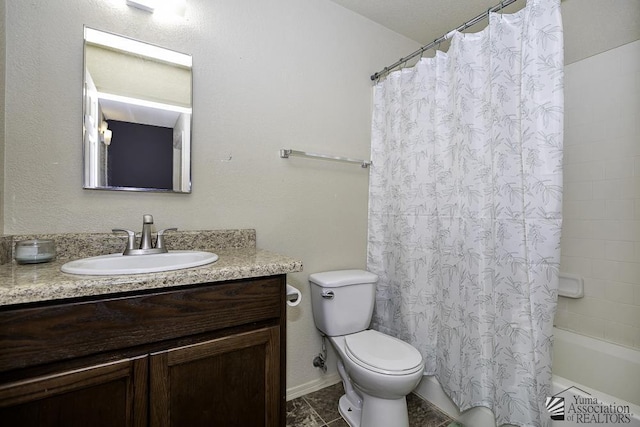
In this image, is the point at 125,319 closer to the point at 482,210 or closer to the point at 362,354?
the point at 362,354

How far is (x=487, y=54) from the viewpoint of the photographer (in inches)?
52.2

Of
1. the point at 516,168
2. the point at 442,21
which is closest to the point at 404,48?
the point at 442,21

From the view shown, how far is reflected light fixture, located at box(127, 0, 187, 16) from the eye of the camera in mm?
1233

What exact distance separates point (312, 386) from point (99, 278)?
1.44 meters

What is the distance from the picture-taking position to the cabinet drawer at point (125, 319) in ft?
2.20

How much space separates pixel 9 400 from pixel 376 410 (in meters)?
1.29

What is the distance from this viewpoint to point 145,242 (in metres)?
1.16

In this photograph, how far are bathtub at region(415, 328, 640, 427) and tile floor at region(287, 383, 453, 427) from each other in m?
0.06

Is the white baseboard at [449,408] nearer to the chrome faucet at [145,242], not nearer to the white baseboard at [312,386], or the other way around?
the white baseboard at [312,386]

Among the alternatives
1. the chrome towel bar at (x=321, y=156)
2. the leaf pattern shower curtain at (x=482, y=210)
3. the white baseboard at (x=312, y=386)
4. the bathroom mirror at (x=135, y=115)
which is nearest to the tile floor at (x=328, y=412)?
the white baseboard at (x=312, y=386)

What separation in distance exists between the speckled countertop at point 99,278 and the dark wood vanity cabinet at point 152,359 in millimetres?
37

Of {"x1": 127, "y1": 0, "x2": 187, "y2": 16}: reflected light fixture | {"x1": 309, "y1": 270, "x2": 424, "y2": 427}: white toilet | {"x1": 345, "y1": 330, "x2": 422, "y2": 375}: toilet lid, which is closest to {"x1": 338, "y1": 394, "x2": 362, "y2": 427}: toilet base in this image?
{"x1": 309, "y1": 270, "x2": 424, "y2": 427}: white toilet

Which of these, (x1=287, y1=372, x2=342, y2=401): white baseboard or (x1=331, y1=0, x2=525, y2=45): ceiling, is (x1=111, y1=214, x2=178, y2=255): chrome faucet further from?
(x1=331, y1=0, x2=525, y2=45): ceiling

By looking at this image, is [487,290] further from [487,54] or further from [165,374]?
[165,374]
